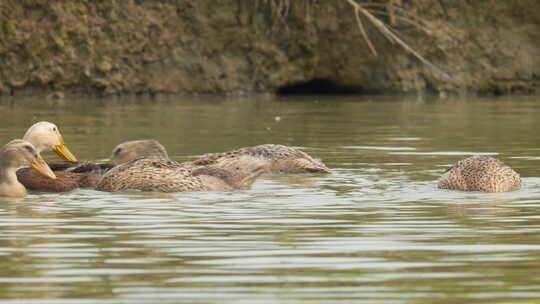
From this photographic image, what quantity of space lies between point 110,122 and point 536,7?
15.8 meters

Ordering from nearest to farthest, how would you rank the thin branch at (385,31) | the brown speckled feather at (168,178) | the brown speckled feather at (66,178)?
1. the brown speckled feather at (168,178)
2. the brown speckled feather at (66,178)
3. the thin branch at (385,31)

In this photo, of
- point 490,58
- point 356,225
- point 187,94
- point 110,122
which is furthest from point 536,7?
point 356,225

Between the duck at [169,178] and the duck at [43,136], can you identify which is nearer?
the duck at [169,178]

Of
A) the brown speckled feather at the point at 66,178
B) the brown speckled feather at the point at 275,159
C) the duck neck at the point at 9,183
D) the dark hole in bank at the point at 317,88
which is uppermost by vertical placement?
the duck neck at the point at 9,183

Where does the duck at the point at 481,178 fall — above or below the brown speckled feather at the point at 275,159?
above

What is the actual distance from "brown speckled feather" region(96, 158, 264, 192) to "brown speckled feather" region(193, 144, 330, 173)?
174 cm

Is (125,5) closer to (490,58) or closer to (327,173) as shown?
(490,58)

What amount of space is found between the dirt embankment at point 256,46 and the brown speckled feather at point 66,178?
18.1 meters

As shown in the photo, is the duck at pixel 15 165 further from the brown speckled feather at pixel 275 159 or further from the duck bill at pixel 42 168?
the brown speckled feather at pixel 275 159

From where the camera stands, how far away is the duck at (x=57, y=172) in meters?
13.1

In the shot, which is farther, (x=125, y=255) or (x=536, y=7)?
(x=536, y=7)

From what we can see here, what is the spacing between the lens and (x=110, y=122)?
22.2 metres

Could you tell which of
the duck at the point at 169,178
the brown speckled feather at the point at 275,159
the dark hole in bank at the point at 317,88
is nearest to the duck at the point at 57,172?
the duck at the point at 169,178

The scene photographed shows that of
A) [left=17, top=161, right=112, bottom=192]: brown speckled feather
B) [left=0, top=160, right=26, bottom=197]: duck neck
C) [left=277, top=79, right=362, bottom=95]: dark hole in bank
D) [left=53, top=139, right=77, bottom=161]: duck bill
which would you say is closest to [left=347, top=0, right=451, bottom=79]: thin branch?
[left=277, top=79, right=362, bottom=95]: dark hole in bank
